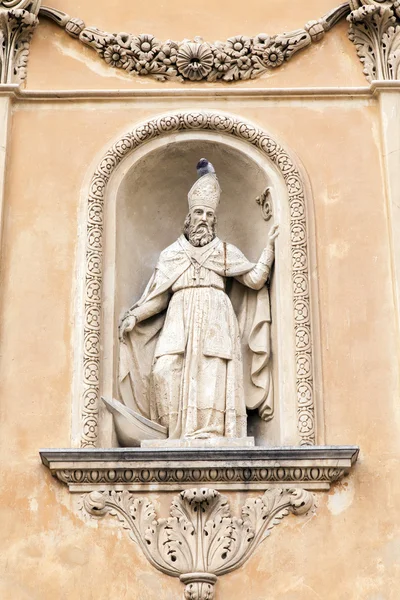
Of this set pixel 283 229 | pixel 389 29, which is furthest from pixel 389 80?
pixel 283 229

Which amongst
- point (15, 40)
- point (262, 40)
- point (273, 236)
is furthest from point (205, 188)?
point (15, 40)

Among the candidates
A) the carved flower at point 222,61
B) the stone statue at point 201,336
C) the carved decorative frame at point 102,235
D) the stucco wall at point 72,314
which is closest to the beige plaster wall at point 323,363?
the stucco wall at point 72,314

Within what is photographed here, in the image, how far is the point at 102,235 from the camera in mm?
12031

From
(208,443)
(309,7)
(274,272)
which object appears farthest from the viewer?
(309,7)

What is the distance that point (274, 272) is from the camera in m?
12.0

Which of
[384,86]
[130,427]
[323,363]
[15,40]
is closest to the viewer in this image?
[130,427]

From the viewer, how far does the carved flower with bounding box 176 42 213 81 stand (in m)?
12.5

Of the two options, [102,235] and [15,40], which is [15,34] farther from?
[102,235]

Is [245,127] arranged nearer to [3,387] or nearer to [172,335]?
[172,335]

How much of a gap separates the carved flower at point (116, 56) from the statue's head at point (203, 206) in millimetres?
987

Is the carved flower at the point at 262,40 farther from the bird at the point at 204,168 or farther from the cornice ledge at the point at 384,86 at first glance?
the bird at the point at 204,168

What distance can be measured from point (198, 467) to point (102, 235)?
2.02 meters

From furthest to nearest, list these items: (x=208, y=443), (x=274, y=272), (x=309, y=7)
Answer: (x=309, y=7), (x=274, y=272), (x=208, y=443)

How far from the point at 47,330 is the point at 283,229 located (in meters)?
1.87
